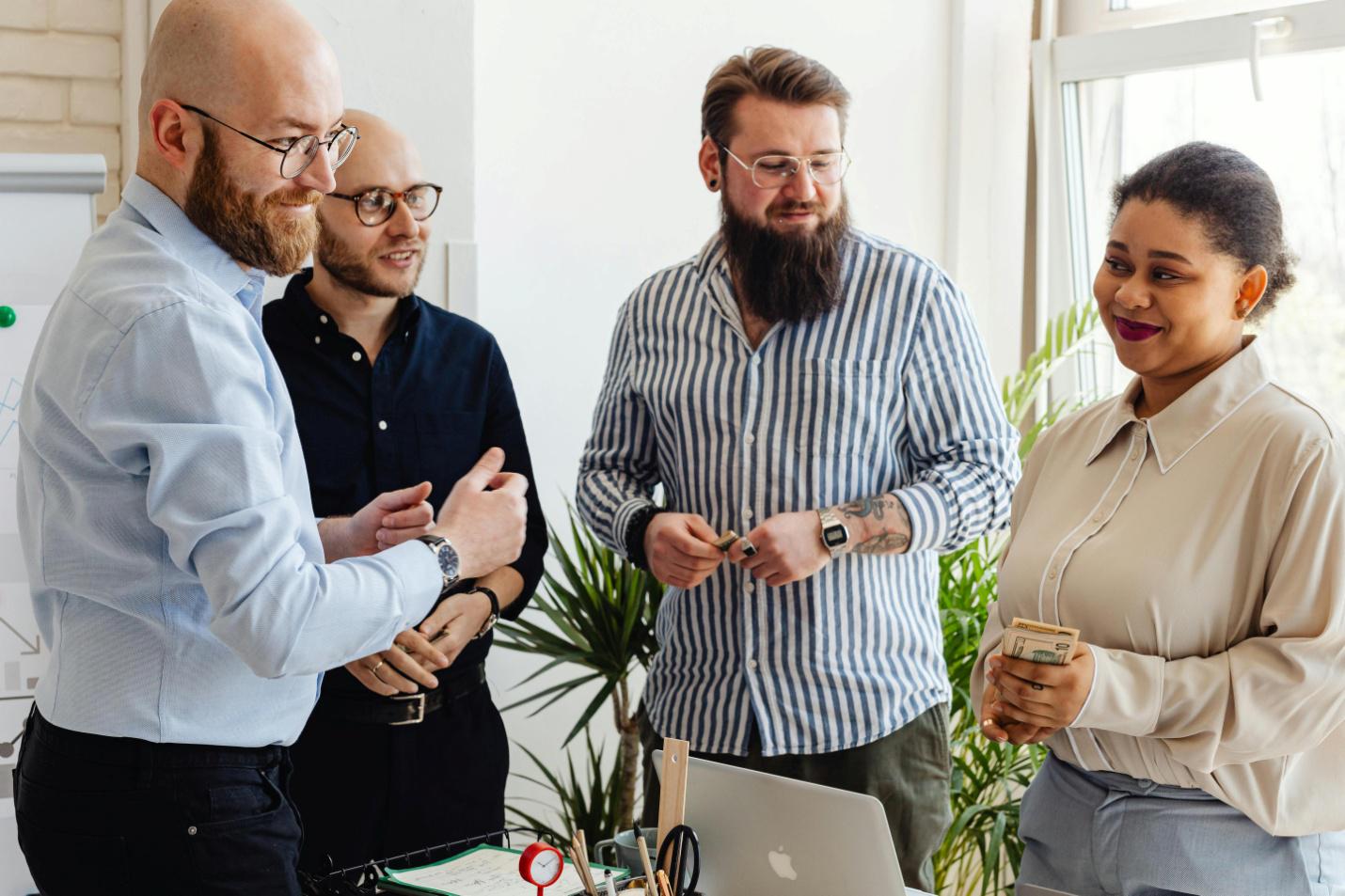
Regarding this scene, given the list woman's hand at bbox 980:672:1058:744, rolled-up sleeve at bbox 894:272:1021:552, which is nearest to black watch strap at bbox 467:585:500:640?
rolled-up sleeve at bbox 894:272:1021:552

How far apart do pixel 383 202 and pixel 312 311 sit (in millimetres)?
249

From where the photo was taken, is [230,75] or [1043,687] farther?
[1043,687]

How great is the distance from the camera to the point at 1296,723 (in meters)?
1.76

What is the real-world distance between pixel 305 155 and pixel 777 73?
3.42 ft

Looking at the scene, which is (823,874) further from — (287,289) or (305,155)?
(287,289)

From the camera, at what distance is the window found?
140 inches

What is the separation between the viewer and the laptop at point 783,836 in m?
1.62

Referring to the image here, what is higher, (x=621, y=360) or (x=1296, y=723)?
(x=621, y=360)

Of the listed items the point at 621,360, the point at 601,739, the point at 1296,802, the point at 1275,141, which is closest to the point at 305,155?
the point at 621,360

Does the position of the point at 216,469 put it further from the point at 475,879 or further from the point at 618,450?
the point at 618,450

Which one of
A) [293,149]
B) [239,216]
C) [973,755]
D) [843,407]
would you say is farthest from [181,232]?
[973,755]

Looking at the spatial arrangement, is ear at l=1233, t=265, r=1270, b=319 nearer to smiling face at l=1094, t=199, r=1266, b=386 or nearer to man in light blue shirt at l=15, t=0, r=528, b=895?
smiling face at l=1094, t=199, r=1266, b=386

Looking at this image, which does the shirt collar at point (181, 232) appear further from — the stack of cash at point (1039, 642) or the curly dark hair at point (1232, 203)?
the curly dark hair at point (1232, 203)

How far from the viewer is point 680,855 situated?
5.75 feet
